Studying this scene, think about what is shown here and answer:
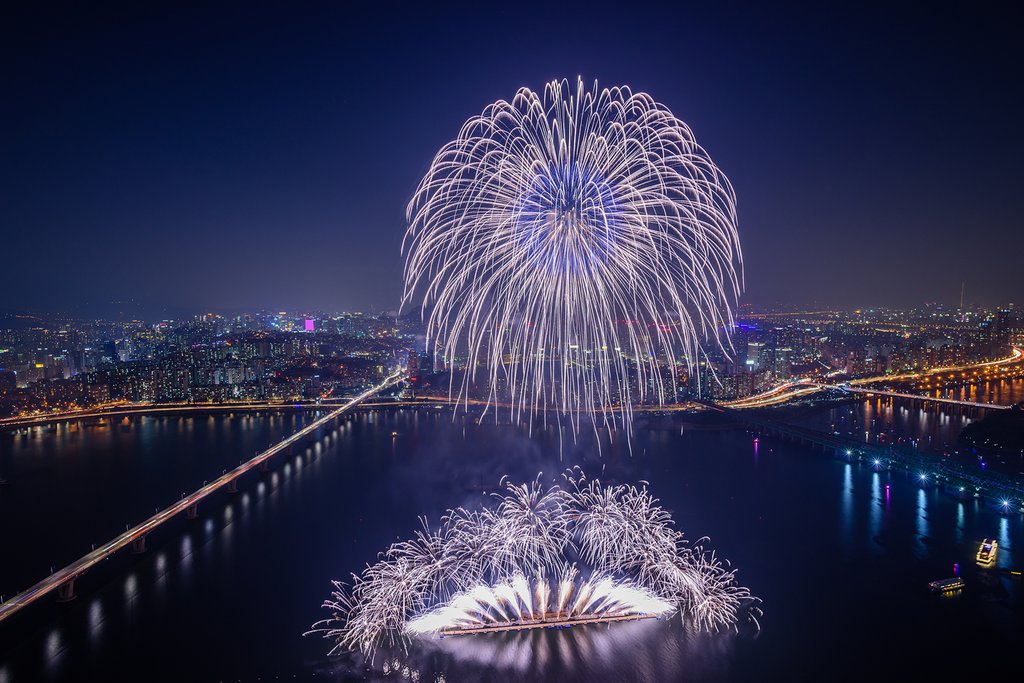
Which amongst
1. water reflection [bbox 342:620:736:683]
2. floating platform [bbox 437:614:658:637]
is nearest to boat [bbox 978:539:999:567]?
water reflection [bbox 342:620:736:683]

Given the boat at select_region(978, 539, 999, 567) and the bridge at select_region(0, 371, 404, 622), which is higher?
the bridge at select_region(0, 371, 404, 622)

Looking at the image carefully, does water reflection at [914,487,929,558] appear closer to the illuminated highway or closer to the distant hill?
the distant hill

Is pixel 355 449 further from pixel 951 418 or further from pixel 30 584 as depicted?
pixel 951 418

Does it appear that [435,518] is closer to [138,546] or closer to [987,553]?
[138,546]

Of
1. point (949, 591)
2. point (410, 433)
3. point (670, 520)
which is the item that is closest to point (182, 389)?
point (410, 433)

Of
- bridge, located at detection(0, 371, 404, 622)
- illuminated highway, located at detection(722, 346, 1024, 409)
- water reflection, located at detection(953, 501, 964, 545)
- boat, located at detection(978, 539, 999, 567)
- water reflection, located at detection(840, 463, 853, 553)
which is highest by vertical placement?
illuminated highway, located at detection(722, 346, 1024, 409)

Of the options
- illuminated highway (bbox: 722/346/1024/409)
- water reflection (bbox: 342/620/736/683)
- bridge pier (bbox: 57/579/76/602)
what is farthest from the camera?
illuminated highway (bbox: 722/346/1024/409)
